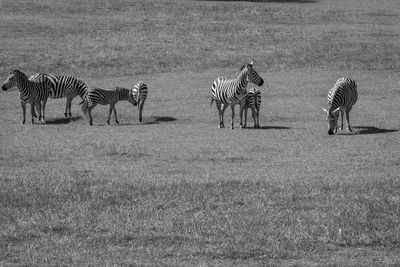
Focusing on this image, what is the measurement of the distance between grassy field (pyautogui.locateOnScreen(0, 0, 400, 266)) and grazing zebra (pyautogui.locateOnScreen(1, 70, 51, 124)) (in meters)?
0.69

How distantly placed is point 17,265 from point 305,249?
3199mm

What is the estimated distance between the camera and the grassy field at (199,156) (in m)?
10.3

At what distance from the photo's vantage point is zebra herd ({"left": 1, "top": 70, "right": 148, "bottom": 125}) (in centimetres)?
2703

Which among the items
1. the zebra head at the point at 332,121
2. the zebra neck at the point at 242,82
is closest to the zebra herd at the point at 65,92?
the zebra neck at the point at 242,82

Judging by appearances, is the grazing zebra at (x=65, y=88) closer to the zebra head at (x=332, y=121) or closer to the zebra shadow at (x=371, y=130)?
the zebra head at (x=332, y=121)

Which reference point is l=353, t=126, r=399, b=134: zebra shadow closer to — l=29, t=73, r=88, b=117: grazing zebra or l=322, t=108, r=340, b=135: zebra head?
l=322, t=108, r=340, b=135: zebra head

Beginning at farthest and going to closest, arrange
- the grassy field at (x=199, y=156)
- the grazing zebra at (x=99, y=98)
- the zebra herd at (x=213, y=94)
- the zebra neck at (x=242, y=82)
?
the grazing zebra at (x=99, y=98) → the zebra neck at (x=242, y=82) → the zebra herd at (x=213, y=94) → the grassy field at (x=199, y=156)

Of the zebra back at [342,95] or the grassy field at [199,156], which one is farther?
the zebra back at [342,95]

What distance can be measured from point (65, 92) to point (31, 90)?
1.67m

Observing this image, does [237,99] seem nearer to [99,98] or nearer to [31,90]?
[99,98]

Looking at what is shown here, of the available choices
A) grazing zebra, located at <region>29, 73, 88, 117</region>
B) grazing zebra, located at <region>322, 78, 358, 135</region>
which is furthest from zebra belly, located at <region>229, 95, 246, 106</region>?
grazing zebra, located at <region>29, 73, 88, 117</region>

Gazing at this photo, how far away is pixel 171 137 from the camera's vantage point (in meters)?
23.4

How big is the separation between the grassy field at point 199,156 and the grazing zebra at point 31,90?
2.27 feet

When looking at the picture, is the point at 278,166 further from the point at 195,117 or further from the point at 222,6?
the point at 222,6
